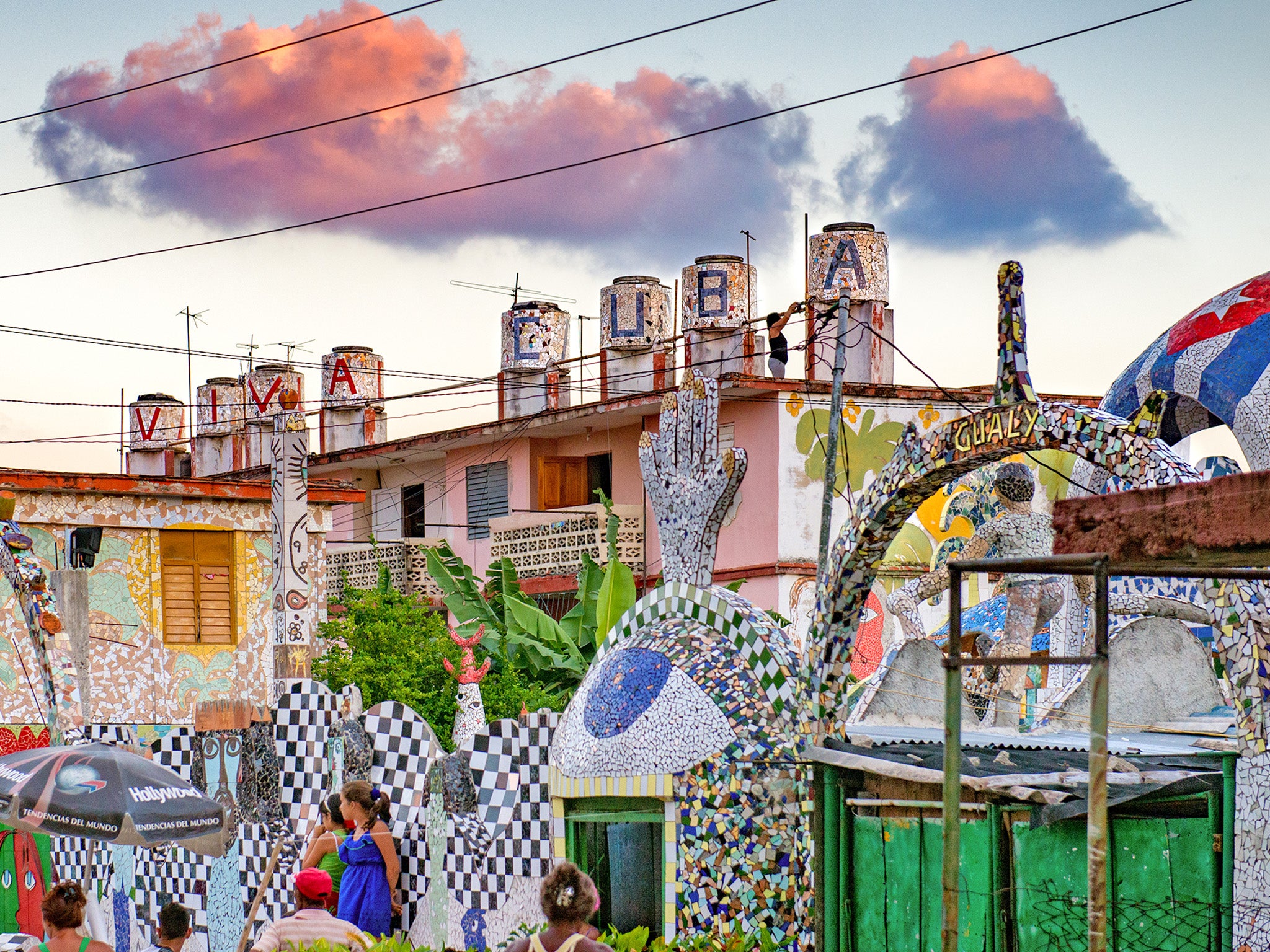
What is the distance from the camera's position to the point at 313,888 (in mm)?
8266

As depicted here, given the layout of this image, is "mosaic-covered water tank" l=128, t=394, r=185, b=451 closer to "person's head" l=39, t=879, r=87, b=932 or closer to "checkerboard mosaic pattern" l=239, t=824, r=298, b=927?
"checkerboard mosaic pattern" l=239, t=824, r=298, b=927

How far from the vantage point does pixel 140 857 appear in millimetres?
12672

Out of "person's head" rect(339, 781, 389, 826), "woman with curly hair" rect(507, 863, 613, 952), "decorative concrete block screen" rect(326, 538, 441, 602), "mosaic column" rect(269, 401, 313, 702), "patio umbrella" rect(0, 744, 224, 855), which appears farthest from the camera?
"decorative concrete block screen" rect(326, 538, 441, 602)

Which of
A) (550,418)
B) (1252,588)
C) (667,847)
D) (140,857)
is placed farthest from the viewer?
(550,418)

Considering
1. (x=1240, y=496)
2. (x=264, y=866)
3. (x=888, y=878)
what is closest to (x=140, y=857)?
(x=264, y=866)

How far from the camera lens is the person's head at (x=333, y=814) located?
34.7 ft

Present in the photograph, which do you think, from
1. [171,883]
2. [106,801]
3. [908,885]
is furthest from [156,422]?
[908,885]

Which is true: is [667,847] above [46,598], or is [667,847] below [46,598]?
below

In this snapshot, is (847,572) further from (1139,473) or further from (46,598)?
(46,598)

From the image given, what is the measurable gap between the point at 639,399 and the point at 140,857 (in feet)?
44.5

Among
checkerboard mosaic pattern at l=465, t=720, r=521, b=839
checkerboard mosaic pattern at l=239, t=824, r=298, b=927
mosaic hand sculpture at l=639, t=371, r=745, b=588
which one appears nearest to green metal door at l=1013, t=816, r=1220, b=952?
mosaic hand sculpture at l=639, t=371, r=745, b=588

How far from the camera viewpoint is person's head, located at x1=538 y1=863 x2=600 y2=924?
20.6 ft

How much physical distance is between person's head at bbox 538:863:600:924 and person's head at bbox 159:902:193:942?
2.35m

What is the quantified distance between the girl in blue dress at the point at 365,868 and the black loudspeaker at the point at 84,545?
498cm
